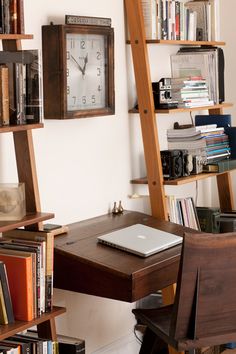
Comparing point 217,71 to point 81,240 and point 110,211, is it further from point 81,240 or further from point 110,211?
point 81,240

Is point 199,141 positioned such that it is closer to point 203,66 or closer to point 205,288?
point 203,66

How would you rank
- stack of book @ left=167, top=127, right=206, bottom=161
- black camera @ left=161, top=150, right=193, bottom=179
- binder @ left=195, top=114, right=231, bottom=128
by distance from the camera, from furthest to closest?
binder @ left=195, top=114, right=231, bottom=128 → stack of book @ left=167, top=127, right=206, bottom=161 → black camera @ left=161, top=150, right=193, bottom=179

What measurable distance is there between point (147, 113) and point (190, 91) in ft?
1.20

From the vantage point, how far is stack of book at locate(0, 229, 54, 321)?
2.86 meters

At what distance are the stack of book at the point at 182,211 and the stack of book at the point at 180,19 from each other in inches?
33.7

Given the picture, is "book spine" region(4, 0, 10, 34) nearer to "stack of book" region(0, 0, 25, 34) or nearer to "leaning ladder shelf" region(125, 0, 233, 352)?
"stack of book" region(0, 0, 25, 34)

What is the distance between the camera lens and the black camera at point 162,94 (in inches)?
156

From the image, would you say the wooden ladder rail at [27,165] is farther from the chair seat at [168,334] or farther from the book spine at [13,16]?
the chair seat at [168,334]

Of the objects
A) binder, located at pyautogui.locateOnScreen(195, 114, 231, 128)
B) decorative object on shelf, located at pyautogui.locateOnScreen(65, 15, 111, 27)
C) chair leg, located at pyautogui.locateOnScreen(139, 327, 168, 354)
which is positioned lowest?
chair leg, located at pyautogui.locateOnScreen(139, 327, 168, 354)

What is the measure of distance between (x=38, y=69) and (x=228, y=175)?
6.51ft

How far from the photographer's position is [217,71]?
4.39 metres

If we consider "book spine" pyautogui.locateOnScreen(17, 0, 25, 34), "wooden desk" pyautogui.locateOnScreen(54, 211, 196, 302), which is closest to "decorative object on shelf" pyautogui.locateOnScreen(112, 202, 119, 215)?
"wooden desk" pyautogui.locateOnScreen(54, 211, 196, 302)

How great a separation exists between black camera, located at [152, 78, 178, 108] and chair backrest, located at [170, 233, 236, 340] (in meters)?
1.10

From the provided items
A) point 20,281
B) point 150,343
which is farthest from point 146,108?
point 20,281
